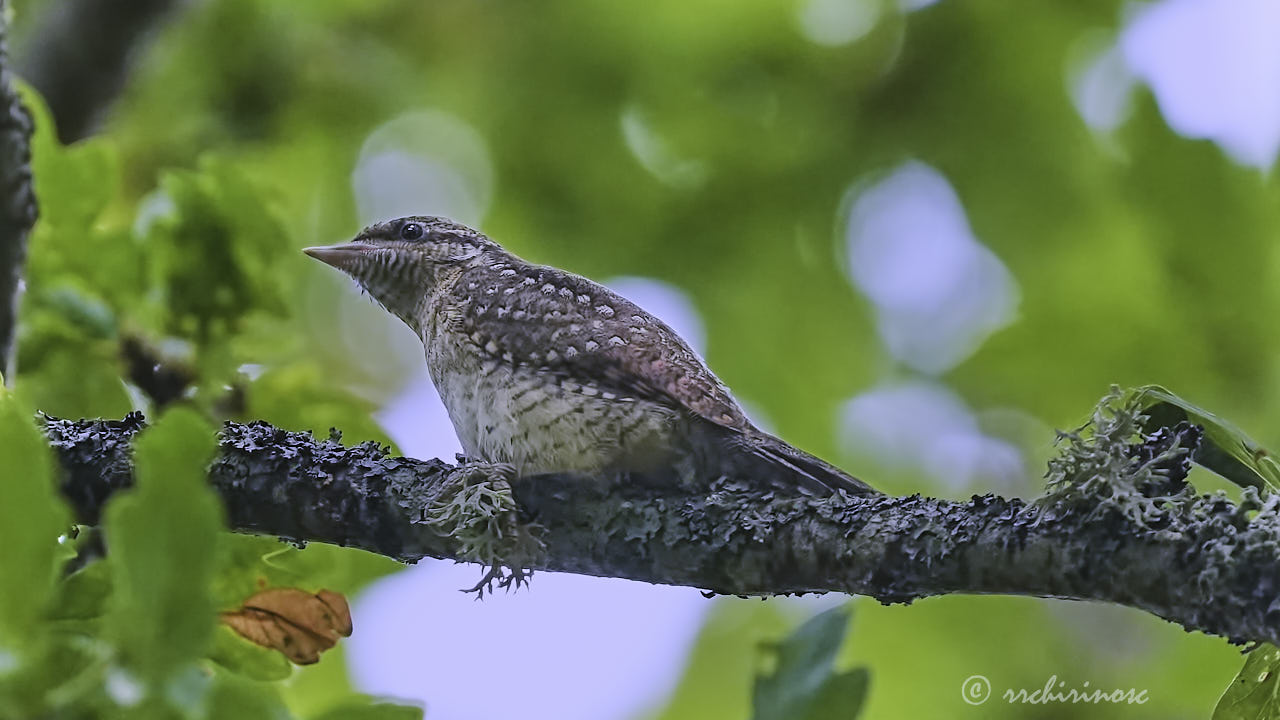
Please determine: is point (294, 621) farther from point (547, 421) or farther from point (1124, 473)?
point (1124, 473)

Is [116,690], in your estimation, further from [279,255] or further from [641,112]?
[641,112]

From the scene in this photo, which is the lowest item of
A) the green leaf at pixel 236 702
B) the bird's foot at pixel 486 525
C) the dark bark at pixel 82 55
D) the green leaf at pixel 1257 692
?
the green leaf at pixel 236 702

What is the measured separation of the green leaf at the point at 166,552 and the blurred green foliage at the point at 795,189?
1.85m

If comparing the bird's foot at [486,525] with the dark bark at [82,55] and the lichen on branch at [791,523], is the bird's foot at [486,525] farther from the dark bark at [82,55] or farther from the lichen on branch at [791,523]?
the dark bark at [82,55]

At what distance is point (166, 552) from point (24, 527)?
5.1 inches

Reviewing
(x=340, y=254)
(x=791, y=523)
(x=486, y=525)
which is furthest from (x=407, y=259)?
(x=791, y=523)

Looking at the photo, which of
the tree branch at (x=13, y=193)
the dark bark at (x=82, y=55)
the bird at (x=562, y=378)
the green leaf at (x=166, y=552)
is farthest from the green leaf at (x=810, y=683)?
the dark bark at (x=82, y=55)

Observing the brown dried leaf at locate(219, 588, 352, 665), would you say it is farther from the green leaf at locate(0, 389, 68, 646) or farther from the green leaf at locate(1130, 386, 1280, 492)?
the green leaf at locate(1130, 386, 1280, 492)

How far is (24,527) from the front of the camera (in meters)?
0.90

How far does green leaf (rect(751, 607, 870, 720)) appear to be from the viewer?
1.32m

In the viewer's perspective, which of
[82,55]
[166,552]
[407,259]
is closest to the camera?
[166,552]

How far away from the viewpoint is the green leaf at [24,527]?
0.89m

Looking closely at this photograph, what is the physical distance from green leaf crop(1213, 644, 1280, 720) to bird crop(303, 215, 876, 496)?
50cm

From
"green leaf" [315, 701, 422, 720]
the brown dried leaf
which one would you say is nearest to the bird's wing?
the brown dried leaf
